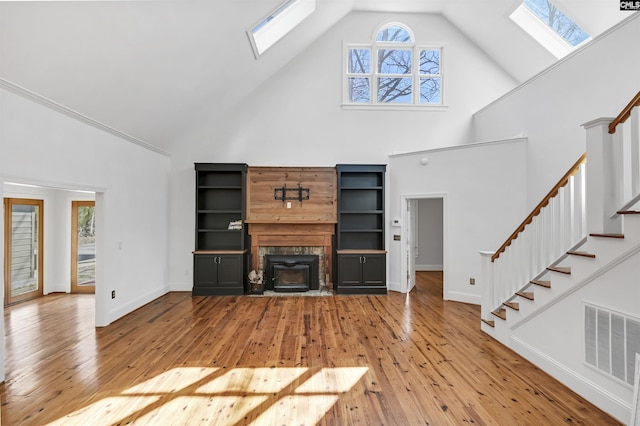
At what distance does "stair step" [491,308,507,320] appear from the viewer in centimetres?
342

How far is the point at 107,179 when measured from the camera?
13.4 ft

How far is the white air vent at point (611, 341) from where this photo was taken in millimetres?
2059

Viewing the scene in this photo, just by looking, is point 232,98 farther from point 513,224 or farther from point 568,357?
point 568,357

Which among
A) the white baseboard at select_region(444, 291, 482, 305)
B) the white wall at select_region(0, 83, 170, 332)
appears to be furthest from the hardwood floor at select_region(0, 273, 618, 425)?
the white baseboard at select_region(444, 291, 482, 305)

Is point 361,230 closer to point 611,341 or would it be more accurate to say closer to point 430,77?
point 430,77

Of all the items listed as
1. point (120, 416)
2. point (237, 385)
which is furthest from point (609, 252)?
point (120, 416)

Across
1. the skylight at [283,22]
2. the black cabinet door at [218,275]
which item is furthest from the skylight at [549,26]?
the black cabinet door at [218,275]

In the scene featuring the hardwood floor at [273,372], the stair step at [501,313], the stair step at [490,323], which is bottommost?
the hardwood floor at [273,372]

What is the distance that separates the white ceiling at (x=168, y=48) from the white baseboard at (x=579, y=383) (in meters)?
4.85

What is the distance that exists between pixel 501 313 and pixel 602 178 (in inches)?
73.8

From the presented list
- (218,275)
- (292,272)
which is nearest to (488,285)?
(292,272)

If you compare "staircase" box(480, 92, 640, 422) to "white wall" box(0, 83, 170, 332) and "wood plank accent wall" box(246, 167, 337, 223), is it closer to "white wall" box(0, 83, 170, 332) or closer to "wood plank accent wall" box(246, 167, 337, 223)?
"wood plank accent wall" box(246, 167, 337, 223)

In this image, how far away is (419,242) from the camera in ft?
27.4

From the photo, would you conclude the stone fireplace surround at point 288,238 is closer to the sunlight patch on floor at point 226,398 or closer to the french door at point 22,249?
the sunlight patch on floor at point 226,398
